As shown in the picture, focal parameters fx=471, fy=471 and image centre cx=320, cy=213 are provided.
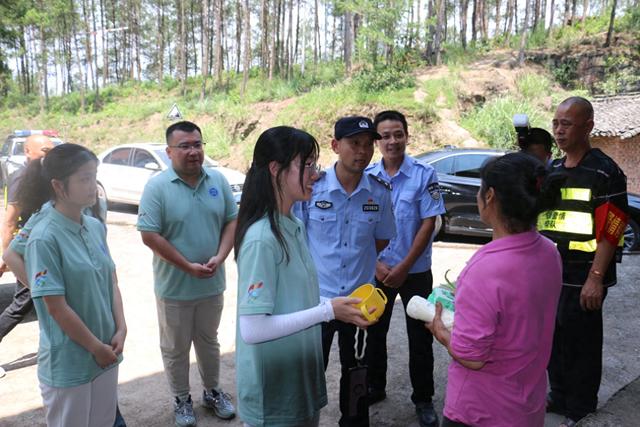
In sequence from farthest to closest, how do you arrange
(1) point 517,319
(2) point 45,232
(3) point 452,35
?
(3) point 452,35 → (2) point 45,232 → (1) point 517,319

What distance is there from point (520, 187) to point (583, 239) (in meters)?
1.46

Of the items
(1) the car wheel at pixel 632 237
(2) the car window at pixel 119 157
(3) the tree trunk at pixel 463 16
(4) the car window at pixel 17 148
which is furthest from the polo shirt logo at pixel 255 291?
(3) the tree trunk at pixel 463 16

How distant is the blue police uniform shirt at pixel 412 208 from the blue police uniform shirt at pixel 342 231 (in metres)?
0.34

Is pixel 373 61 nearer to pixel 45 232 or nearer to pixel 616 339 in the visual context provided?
pixel 616 339

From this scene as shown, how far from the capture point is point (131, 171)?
36.8ft

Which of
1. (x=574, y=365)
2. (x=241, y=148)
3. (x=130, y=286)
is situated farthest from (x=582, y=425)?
(x=241, y=148)

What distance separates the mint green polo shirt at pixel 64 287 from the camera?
1.94 metres

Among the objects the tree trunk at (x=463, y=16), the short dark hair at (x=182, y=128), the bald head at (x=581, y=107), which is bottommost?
the short dark hair at (x=182, y=128)

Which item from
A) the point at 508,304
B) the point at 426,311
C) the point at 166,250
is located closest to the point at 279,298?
the point at 426,311

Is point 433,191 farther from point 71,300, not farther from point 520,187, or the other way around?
point 71,300

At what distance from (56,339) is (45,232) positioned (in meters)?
0.47

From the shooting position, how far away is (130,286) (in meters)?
6.01

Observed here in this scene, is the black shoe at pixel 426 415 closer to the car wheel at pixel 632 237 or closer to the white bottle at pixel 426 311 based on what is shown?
the white bottle at pixel 426 311

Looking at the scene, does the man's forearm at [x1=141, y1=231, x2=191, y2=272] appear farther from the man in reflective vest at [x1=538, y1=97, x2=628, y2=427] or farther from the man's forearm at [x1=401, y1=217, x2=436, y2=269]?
the man in reflective vest at [x1=538, y1=97, x2=628, y2=427]
